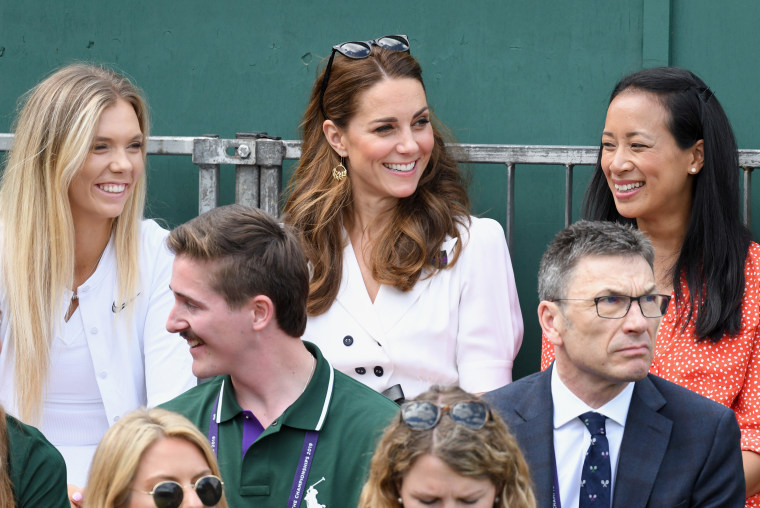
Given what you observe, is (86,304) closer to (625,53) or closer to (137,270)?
(137,270)

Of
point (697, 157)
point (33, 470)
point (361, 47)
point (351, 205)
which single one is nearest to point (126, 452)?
point (33, 470)

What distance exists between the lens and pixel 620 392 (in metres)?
3.28

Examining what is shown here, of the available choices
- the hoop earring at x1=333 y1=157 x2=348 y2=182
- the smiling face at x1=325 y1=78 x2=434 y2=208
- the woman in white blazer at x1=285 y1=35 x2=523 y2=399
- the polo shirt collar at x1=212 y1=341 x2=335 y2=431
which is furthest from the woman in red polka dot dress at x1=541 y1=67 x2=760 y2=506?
the polo shirt collar at x1=212 y1=341 x2=335 y2=431

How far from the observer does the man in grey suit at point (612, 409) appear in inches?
123

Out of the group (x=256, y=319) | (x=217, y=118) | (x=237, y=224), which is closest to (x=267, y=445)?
(x=256, y=319)

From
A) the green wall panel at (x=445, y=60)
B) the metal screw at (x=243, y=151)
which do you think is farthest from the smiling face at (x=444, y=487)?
the green wall panel at (x=445, y=60)

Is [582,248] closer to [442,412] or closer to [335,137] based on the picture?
[442,412]

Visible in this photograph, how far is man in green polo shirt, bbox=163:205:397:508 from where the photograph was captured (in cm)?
307

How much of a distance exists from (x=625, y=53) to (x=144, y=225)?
81.0 inches

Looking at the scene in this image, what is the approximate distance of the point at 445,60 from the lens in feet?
16.4

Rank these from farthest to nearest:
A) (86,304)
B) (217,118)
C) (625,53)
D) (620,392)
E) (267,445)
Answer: (217,118) < (625,53) < (86,304) < (620,392) < (267,445)

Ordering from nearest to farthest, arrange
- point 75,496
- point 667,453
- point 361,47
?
1. point 667,453
2. point 75,496
3. point 361,47

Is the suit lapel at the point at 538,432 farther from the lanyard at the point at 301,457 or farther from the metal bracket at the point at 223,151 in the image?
→ the metal bracket at the point at 223,151

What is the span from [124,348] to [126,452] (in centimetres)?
128
